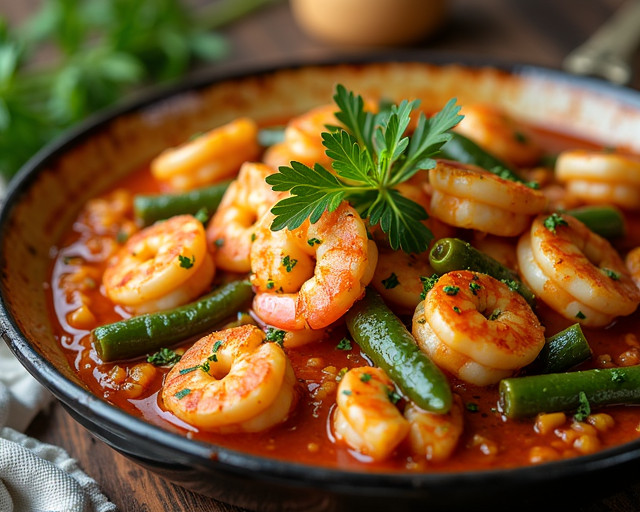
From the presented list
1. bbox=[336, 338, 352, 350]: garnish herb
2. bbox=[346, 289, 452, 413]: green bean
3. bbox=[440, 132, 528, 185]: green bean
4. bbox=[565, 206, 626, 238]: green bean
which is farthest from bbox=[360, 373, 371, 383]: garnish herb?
bbox=[440, 132, 528, 185]: green bean

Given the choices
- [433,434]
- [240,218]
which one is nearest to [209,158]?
[240,218]

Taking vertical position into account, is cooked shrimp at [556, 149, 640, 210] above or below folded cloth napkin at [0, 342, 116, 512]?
below

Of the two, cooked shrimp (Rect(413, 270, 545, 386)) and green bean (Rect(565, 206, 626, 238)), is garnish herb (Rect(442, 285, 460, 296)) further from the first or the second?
green bean (Rect(565, 206, 626, 238))

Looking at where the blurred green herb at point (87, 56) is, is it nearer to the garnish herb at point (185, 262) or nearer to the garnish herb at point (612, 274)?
the garnish herb at point (185, 262)

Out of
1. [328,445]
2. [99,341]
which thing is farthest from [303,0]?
[328,445]

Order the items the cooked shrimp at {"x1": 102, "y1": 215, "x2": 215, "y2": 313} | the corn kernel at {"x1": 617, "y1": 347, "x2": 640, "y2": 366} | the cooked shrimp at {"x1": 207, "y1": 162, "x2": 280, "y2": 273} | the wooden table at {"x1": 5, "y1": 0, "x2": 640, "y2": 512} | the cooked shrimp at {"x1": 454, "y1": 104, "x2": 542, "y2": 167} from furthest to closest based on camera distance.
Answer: the wooden table at {"x1": 5, "y1": 0, "x2": 640, "y2": 512} < the cooked shrimp at {"x1": 454, "y1": 104, "x2": 542, "y2": 167} < the cooked shrimp at {"x1": 207, "y1": 162, "x2": 280, "y2": 273} < the cooked shrimp at {"x1": 102, "y1": 215, "x2": 215, "y2": 313} < the corn kernel at {"x1": 617, "y1": 347, "x2": 640, "y2": 366}

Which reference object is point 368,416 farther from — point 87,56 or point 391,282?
point 87,56

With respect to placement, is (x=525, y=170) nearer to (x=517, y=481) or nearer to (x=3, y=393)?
(x=517, y=481)
